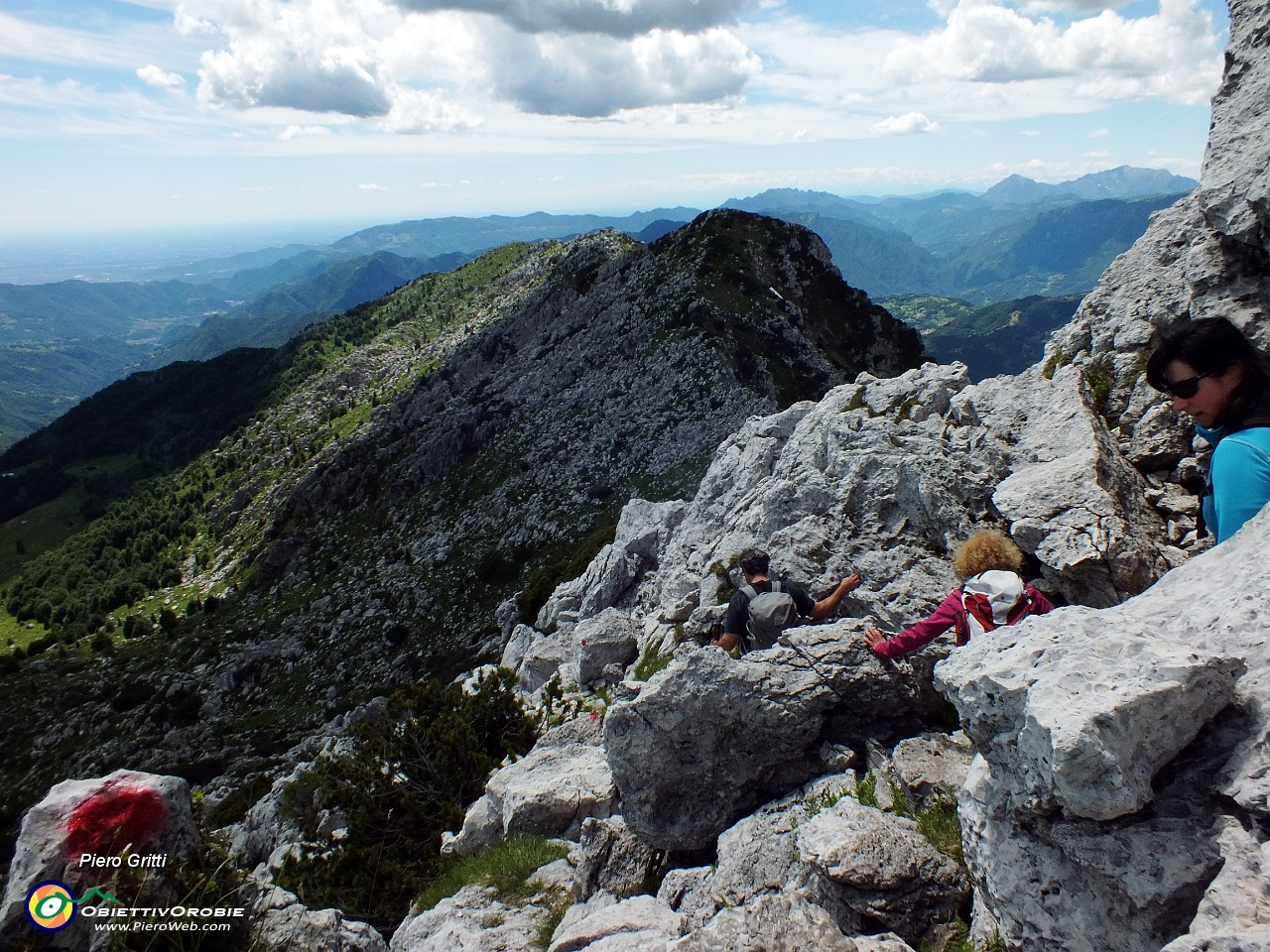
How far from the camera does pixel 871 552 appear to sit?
13.1 metres

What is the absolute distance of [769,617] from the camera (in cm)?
1138

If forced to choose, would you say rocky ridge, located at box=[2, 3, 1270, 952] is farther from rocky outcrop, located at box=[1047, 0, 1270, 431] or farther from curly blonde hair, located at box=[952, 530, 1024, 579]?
curly blonde hair, located at box=[952, 530, 1024, 579]

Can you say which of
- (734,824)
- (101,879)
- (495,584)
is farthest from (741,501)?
(495,584)

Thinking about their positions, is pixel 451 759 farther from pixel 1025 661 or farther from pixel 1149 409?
pixel 1149 409

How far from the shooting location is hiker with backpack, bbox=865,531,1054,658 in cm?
754

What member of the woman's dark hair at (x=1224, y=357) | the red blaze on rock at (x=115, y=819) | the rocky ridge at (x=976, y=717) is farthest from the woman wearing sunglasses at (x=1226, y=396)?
the red blaze on rock at (x=115, y=819)

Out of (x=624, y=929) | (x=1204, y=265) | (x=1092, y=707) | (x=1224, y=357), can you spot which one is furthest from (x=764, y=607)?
(x=1204, y=265)

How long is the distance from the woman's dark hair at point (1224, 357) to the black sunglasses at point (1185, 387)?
0.05 metres

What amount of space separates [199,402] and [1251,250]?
23900 cm

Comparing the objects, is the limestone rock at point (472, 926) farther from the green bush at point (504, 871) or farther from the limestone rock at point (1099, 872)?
the limestone rock at point (1099, 872)

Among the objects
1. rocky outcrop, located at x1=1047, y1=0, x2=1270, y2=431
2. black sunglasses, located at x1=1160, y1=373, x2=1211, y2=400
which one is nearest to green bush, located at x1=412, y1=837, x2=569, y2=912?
black sunglasses, located at x1=1160, y1=373, x2=1211, y2=400

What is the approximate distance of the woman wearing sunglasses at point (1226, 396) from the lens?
535 centimetres

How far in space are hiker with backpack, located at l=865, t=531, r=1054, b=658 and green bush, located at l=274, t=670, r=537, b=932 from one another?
11826mm

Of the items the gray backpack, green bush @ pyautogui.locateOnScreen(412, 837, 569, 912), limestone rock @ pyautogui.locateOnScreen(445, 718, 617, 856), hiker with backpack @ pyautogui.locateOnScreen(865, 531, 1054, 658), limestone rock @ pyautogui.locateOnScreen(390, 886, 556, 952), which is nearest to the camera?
hiker with backpack @ pyautogui.locateOnScreen(865, 531, 1054, 658)
